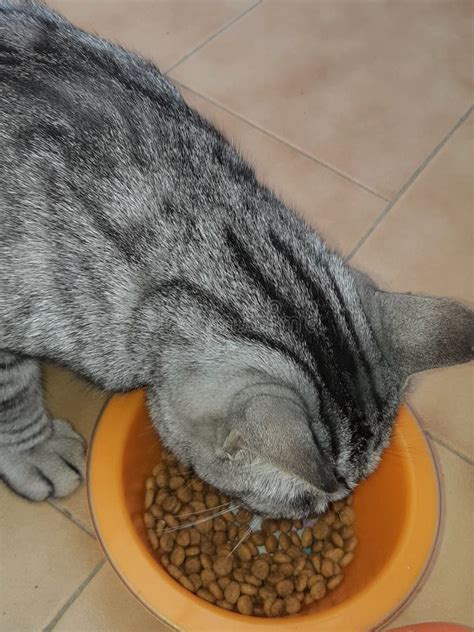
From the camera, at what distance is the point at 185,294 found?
95 cm

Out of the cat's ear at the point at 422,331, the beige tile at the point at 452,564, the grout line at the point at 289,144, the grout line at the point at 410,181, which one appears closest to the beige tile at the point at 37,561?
the beige tile at the point at 452,564

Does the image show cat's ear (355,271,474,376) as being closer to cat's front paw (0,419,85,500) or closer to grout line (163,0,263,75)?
cat's front paw (0,419,85,500)

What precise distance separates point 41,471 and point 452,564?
883 mm

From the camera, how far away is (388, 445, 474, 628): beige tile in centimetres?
131

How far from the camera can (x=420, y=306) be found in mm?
962

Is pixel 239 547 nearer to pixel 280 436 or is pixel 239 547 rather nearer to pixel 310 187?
pixel 280 436

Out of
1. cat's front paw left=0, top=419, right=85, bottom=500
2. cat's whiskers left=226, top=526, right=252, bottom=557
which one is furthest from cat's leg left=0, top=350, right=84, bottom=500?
cat's whiskers left=226, top=526, right=252, bottom=557

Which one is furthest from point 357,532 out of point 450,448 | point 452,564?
point 450,448

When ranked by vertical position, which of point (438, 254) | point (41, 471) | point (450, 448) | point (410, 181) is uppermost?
point (410, 181)

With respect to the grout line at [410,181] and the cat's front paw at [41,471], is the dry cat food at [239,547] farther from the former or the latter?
the grout line at [410,181]

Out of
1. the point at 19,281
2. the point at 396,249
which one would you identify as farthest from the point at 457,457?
the point at 19,281

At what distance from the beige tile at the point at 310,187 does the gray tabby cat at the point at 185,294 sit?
722mm

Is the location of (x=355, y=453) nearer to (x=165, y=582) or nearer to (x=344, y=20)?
(x=165, y=582)

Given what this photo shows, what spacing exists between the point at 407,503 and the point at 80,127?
2.87 feet
